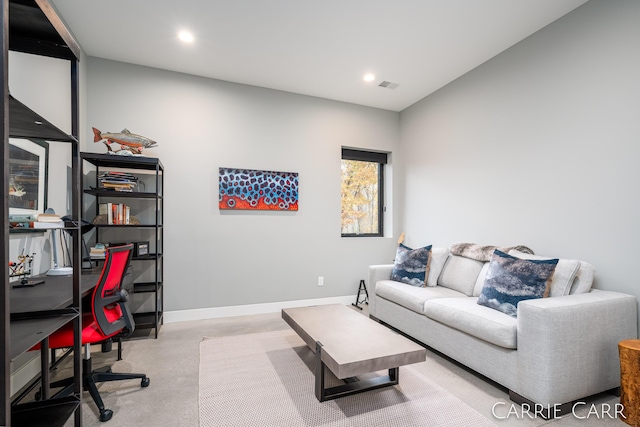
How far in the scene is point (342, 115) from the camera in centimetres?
427

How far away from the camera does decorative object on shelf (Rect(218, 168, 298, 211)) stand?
3639mm

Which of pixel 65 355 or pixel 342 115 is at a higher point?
pixel 342 115

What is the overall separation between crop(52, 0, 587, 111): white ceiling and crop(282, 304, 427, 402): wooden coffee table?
249cm

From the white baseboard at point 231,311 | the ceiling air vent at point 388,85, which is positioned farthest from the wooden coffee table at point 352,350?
the ceiling air vent at point 388,85

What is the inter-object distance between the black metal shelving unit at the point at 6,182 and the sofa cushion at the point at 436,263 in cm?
295

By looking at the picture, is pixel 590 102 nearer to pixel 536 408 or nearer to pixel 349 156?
pixel 536 408

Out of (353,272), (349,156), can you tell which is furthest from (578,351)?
(349,156)

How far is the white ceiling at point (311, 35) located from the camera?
240 cm

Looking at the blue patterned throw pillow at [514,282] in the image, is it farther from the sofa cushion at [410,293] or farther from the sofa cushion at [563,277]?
the sofa cushion at [410,293]

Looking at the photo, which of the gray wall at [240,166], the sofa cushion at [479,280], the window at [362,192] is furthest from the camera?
the window at [362,192]

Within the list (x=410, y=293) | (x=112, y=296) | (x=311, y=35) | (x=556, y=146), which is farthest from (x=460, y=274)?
(x=112, y=296)

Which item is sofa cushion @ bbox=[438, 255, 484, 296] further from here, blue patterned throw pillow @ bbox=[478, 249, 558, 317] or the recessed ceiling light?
the recessed ceiling light

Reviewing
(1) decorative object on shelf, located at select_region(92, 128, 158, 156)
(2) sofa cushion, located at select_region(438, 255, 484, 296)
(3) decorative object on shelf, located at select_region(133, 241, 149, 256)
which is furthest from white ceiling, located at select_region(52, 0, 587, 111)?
(2) sofa cushion, located at select_region(438, 255, 484, 296)

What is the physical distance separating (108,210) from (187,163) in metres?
0.95
